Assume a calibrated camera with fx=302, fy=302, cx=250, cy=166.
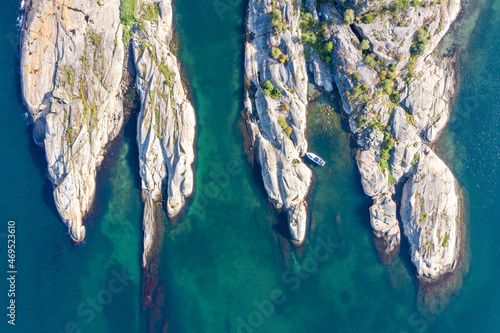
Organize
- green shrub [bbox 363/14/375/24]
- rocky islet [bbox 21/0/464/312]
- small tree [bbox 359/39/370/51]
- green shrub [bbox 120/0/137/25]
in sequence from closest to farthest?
green shrub [bbox 363/14/375/24]
small tree [bbox 359/39/370/51]
rocky islet [bbox 21/0/464/312]
green shrub [bbox 120/0/137/25]

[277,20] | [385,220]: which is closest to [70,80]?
[277,20]

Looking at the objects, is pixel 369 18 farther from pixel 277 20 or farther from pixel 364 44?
pixel 277 20

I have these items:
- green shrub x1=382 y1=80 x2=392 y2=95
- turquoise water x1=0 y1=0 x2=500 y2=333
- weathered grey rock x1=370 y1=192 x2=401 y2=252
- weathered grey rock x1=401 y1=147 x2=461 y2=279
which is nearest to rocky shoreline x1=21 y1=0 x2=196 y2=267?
turquoise water x1=0 y1=0 x2=500 y2=333

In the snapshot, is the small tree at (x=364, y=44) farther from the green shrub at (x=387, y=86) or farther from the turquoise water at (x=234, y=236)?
the turquoise water at (x=234, y=236)

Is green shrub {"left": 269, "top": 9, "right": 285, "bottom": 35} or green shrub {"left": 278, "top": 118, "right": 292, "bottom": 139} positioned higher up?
green shrub {"left": 269, "top": 9, "right": 285, "bottom": 35}

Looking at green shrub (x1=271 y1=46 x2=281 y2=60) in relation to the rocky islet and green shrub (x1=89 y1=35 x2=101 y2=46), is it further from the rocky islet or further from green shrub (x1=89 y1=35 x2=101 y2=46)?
green shrub (x1=89 y1=35 x2=101 y2=46)
